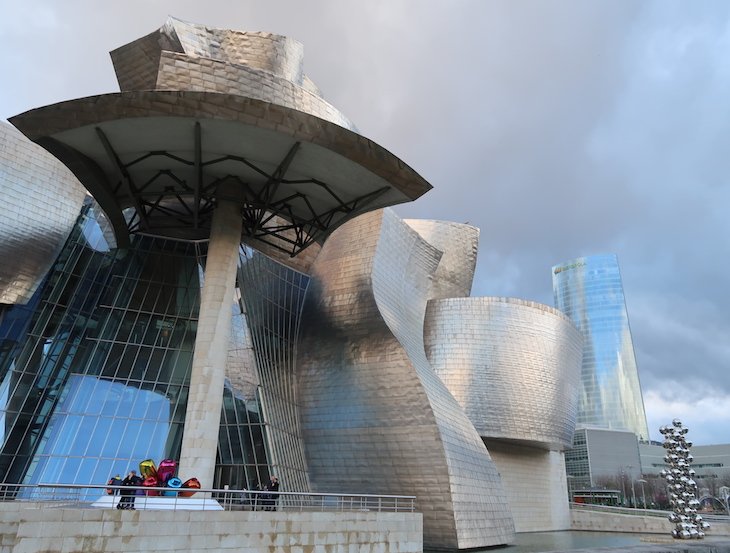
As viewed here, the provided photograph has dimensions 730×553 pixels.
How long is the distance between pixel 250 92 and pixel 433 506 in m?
16.2

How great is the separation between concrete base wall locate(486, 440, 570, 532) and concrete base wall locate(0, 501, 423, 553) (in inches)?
907

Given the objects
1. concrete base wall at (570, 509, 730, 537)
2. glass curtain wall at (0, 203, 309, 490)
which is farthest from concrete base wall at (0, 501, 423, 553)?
concrete base wall at (570, 509, 730, 537)

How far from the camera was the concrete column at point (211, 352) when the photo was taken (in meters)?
17.0

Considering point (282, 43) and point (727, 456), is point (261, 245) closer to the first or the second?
point (282, 43)

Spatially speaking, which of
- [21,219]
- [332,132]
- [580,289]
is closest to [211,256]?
[332,132]

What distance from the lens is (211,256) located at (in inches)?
770

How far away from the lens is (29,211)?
23.0 meters

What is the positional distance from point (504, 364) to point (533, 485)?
1054 centimetres

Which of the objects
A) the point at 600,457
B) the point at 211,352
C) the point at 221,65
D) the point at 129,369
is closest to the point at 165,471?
the point at 211,352

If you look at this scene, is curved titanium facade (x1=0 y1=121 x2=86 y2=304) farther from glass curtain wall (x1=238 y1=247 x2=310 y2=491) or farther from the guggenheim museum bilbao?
glass curtain wall (x1=238 y1=247 x2=310 y2=491)

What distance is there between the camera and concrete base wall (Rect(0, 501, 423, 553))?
10086mm

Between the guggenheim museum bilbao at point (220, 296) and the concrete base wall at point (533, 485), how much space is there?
11675mm

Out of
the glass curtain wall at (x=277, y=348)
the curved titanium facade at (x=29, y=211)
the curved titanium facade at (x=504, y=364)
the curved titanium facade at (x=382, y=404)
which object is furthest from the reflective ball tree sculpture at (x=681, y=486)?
the curved titanium facade at (x=29, y=211)

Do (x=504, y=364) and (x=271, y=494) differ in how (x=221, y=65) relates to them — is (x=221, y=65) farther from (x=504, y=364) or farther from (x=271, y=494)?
(x=504, y=364)
